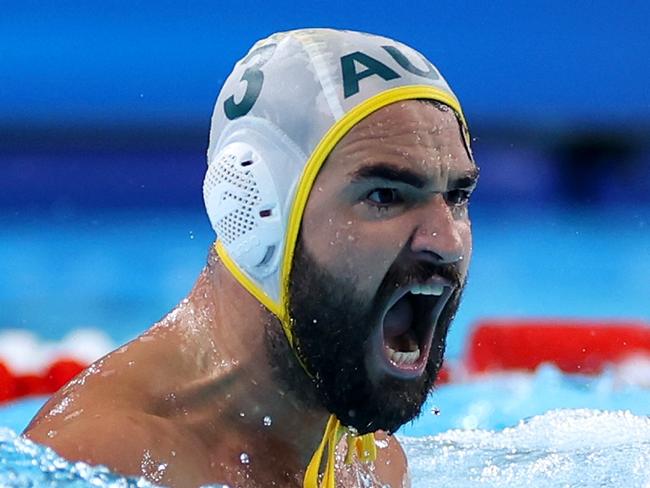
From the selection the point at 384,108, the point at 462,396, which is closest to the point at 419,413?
the point at 384,108

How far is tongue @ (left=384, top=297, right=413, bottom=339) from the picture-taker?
1728mm

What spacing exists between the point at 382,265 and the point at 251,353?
27cm

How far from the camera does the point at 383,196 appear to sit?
5.50 feet

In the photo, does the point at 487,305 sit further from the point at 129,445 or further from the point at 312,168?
the point at 129,445

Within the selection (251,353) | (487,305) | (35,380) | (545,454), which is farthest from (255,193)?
(487,305)

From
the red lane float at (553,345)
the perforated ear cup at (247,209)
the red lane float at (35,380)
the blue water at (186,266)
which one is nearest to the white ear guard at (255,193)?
the perforated ear cup at (247,209)

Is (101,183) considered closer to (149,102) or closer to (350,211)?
(149,102)

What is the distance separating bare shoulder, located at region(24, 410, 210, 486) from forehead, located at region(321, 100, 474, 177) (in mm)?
426

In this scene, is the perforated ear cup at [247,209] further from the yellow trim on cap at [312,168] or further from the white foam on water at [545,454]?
the white foam on water at [545,454]

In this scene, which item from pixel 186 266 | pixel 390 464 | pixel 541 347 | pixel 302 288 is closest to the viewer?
pixel 302 288

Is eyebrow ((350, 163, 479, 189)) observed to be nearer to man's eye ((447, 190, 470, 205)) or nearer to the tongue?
man's eye ((447, 190, 470, 205))

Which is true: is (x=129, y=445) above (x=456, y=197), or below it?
below

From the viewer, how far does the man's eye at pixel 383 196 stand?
5.49 ft

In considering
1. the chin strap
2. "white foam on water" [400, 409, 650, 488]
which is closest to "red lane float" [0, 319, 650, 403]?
"white foam on water" [400, 409, 650, 488]
